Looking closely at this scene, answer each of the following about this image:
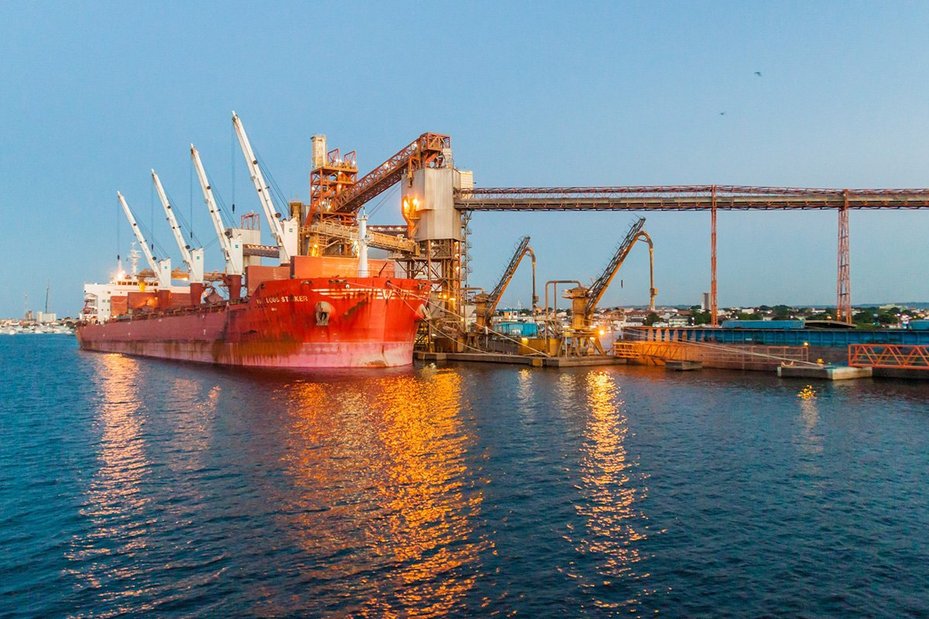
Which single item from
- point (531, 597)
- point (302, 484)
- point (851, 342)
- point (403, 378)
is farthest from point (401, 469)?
point (851, 342)

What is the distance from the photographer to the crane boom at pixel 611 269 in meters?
61.0

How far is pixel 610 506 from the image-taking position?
16281mm

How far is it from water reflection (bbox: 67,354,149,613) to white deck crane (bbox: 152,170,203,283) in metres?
76.9

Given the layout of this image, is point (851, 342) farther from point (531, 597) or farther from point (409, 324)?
point (531, 597)

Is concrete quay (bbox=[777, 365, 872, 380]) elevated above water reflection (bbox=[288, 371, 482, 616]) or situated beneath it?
elevated above

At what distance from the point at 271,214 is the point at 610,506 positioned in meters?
66.6

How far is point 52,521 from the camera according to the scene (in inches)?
610

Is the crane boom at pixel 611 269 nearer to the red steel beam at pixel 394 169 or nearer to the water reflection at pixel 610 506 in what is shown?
the red steel beam at pixel 394 169

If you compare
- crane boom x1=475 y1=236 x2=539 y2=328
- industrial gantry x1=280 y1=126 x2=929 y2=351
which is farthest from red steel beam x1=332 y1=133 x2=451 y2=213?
crane boom x1=475 y1=236 x2=539 y2=328

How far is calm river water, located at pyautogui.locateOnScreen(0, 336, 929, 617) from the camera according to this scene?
449 inches

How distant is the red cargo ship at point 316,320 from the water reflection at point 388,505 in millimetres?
18436

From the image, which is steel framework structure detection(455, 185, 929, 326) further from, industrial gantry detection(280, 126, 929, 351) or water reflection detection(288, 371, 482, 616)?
water reflection detection(288, 371, 482, 616)

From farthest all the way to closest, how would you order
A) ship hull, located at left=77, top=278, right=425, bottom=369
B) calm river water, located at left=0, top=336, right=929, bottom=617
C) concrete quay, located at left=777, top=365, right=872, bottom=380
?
ship hull, located at left=77, top=278, right=425, bottom=369 < concrete quay, located at left=777, top=365, right=872, bottom=380 < calm river water, located at left=0, top=336, right=929, bottom=617

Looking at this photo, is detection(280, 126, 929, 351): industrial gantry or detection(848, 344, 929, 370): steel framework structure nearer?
detection(848, 344, 929, 370): steel framework structure
